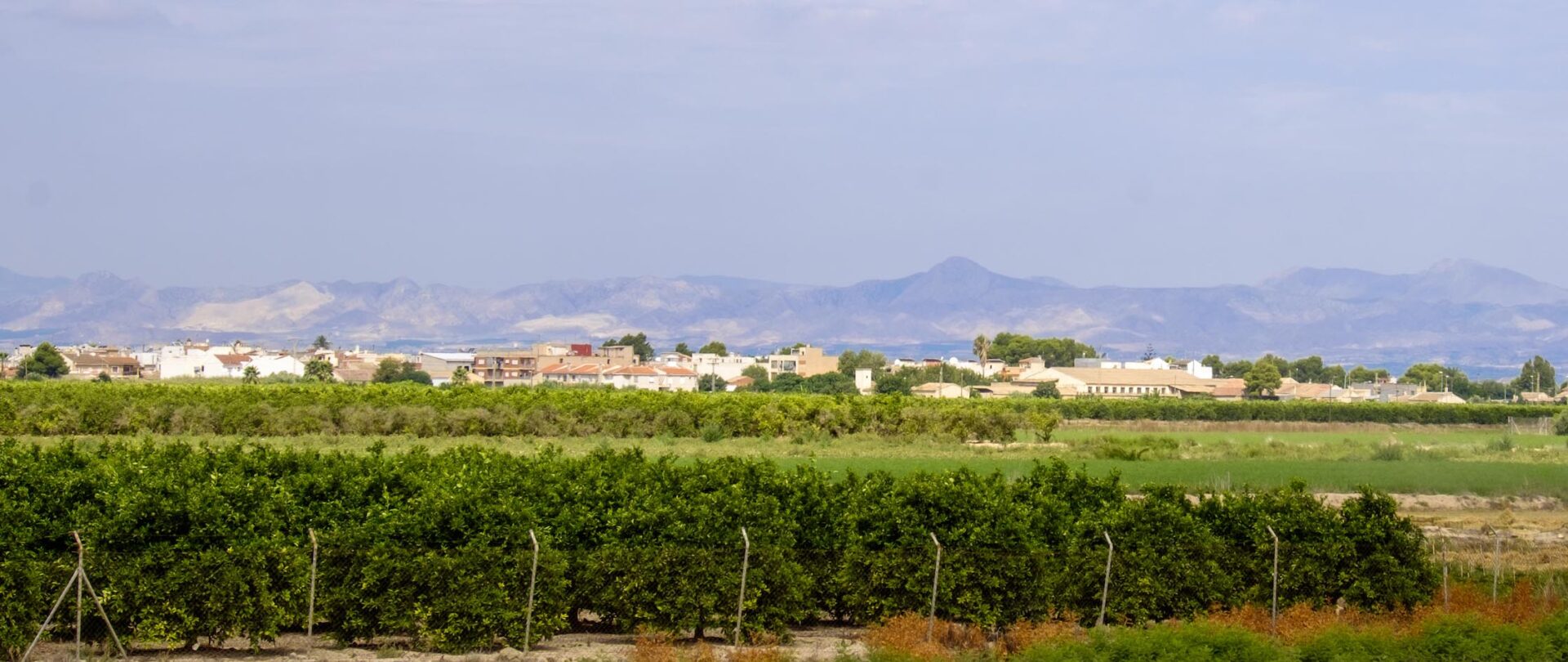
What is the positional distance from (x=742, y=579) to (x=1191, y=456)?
41053 mm

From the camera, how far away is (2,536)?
18.0 meters

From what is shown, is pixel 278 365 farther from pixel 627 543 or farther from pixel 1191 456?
pixel 627 543

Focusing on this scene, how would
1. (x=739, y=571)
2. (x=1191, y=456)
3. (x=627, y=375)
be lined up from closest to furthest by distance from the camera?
(x=739, y=571) < (x=1191, y=456) < (x=627, y=375)

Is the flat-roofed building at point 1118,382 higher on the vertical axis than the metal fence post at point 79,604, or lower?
higher

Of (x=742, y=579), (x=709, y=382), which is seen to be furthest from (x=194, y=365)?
(x=742, y=579)

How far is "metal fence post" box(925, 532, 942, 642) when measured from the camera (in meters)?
19.2

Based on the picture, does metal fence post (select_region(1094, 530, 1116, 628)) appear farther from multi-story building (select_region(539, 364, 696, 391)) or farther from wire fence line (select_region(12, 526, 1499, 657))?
multi-story building (select_region(539, 364, 696, 391))

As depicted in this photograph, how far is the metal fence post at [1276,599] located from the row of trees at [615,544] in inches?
5.2

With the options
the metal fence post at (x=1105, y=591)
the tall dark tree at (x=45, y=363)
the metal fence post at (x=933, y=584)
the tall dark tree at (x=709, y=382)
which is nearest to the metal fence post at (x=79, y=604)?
the metal fence post at (x=933, y=584)

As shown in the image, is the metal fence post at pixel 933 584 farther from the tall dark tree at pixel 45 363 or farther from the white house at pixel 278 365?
the white house at pixel 278 365

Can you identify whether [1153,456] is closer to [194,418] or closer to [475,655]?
[194,418]

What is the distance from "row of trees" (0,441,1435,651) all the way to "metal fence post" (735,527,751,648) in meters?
0.09

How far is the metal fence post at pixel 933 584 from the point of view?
19219mm

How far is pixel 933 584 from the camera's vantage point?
1961cm
